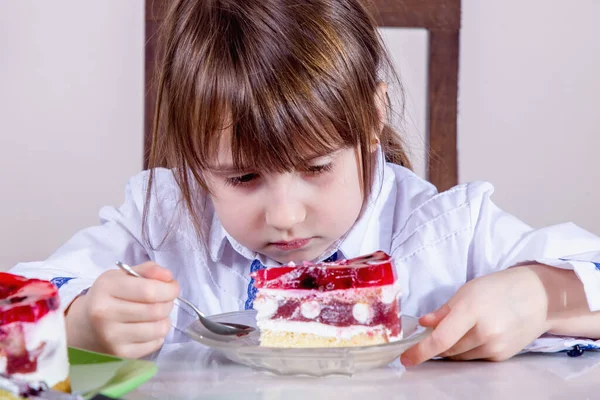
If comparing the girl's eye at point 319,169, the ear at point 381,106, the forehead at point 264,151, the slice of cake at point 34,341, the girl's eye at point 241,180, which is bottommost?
the slice of cake at point 34,341

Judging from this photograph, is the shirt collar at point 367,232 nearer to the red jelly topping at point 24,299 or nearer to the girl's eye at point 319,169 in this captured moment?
the girl's eye at point 319,169

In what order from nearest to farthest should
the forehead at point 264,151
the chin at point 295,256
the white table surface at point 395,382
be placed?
the white table surface at point 395,382 → the forehead at point 264,151 → the chin at point 295,256

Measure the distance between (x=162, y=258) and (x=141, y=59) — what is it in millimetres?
1411

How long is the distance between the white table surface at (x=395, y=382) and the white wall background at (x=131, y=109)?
175cm

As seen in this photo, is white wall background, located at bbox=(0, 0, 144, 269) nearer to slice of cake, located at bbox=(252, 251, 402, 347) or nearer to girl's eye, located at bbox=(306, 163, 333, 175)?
girl's eye, located at bbox=(306, 163, 333, 175)

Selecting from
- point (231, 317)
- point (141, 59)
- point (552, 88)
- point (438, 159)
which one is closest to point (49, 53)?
point (141, 59)

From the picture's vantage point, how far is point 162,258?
1.29 metres

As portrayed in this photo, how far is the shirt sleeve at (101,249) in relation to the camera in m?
1.12

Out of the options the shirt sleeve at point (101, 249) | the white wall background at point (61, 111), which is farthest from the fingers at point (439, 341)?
the white wall background at point (61, 111)

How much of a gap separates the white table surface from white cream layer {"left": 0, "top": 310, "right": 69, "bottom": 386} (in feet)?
0.26

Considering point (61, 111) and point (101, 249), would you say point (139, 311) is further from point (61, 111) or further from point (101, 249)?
point (61, 111)

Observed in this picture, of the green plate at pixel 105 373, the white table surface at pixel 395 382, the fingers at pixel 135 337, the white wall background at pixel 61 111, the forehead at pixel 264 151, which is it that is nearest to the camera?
the green plate at pixel 105 373

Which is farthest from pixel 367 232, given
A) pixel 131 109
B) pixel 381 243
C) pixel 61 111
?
pixel 61 111

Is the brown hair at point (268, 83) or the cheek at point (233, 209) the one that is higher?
the brown hair at point (268, 83)
